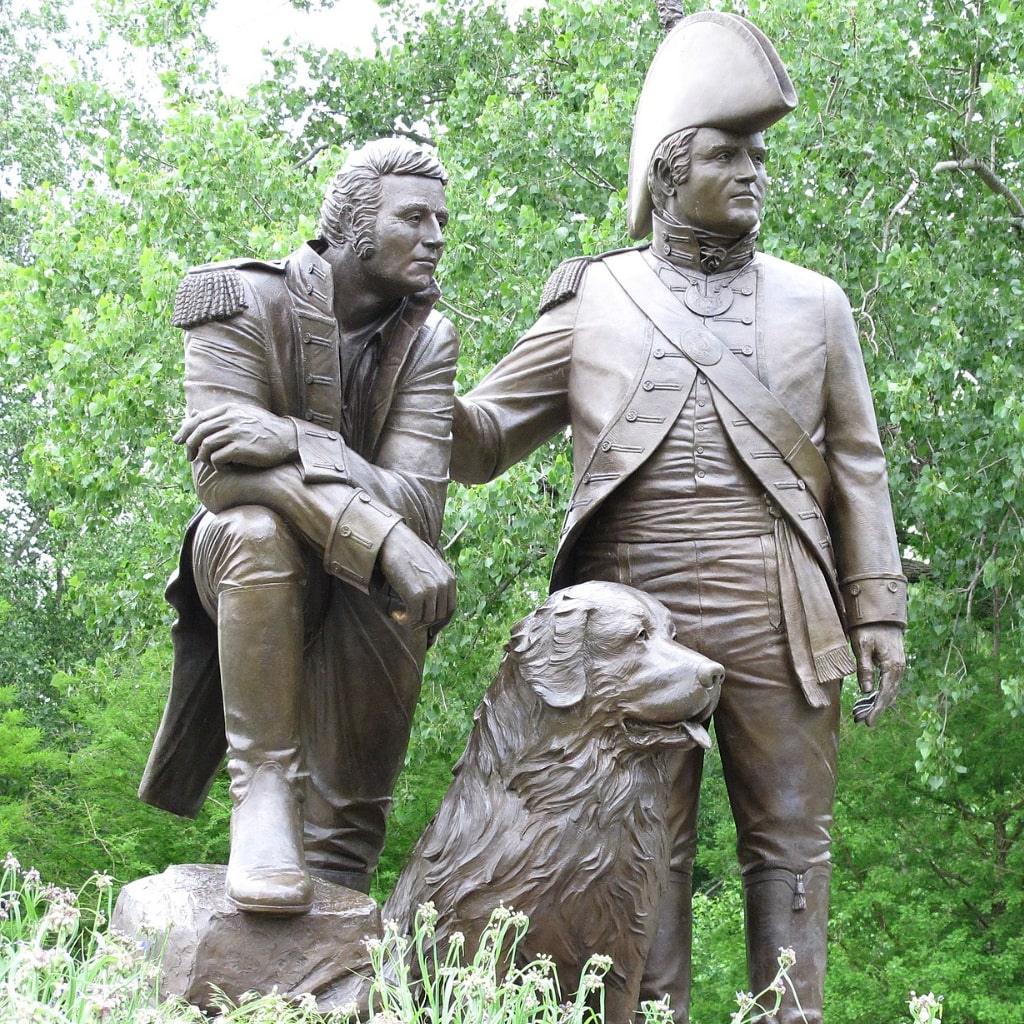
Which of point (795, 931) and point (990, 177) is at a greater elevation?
point (990, 177)

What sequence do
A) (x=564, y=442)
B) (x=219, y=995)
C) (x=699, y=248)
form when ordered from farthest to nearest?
(x=564, y=442) < (x=699, y=248) < (x=219, y=995)

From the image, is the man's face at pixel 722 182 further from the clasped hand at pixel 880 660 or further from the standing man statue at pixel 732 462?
the clasped hand at pixel 880 660

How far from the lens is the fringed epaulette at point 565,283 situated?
4.82m

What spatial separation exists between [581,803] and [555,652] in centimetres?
35

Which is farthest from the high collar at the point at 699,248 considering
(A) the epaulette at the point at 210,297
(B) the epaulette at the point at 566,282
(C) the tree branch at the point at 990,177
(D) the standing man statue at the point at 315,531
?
(C) the tree branch at the point at 990,177

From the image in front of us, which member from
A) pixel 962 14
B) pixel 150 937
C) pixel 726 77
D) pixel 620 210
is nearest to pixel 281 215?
pixel 620 210

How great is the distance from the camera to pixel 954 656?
35.5ft

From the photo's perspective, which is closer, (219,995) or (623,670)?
(219,995)

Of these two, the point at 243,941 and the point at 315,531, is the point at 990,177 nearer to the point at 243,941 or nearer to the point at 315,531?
the point at 315,531

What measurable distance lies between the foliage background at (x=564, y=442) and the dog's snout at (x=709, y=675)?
573cm

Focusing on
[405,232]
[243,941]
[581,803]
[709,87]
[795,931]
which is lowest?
[243,941]

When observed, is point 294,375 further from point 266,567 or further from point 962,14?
point 962,14

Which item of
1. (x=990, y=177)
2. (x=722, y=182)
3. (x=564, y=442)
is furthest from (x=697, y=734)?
(x=990, y=177)

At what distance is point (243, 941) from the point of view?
379 cm
